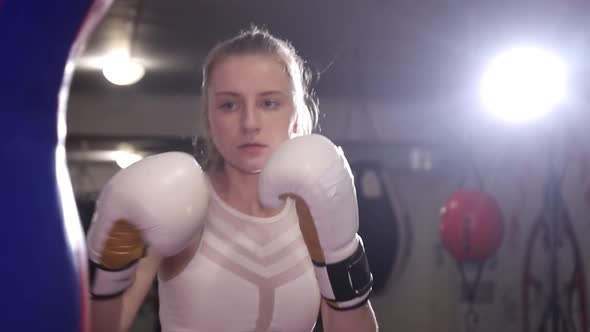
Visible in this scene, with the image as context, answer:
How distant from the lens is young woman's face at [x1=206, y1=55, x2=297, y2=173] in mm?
996

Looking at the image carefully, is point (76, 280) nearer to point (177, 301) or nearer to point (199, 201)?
point (199, 201)

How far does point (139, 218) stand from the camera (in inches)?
31.8

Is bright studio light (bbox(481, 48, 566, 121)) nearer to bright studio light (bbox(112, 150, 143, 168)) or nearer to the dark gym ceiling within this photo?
the dark gym ceiling

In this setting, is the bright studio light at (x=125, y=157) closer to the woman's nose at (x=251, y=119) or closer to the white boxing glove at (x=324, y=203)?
the woman's nose at (x=251, y=119)

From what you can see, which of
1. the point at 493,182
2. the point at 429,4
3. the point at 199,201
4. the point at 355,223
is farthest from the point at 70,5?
the point at 493,182

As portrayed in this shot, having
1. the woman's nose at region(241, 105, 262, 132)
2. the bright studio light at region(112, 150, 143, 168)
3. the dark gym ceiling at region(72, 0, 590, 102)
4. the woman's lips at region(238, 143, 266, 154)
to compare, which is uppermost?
the dark gym ceiling at region(72, 0, 590, 102)

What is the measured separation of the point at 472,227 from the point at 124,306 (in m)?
2.56

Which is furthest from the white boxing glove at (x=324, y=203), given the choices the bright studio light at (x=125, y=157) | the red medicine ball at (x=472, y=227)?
the bright studio light at (x=125, y=157)

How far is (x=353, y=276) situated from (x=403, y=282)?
4453mm

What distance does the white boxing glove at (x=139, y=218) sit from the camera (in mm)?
807

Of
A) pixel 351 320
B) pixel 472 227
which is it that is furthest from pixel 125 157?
pixel 351 320

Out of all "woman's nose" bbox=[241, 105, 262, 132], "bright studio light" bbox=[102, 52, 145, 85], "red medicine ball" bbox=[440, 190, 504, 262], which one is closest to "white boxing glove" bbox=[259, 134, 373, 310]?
"woman's nose" bbox=[241, 105, 262, 132]

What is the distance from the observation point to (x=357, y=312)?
3.06 feet

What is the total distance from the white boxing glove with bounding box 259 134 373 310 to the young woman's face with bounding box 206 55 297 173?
4.6 inches
